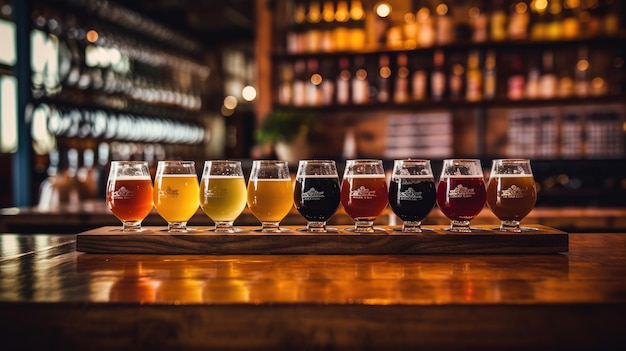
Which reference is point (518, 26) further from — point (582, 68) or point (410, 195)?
point (410, 195)

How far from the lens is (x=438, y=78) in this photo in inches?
193

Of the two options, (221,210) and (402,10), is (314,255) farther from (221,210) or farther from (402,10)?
(402,10)

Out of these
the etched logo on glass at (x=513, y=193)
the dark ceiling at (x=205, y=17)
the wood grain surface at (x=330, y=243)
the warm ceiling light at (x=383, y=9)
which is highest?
the dark ceiling at (x=205, y=17)

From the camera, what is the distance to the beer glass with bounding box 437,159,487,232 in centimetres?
133

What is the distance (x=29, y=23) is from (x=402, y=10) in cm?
321

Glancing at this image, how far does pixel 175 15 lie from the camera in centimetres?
859

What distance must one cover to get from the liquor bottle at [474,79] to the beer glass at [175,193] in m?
3.84

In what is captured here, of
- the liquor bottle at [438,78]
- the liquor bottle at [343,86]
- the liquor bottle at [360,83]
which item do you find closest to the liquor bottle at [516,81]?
the liquor bottle at [438,78]

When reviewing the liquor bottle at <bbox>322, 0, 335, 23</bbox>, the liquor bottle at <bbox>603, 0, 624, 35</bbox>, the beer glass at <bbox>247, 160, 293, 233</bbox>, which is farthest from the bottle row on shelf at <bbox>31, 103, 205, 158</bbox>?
the liquor bottle at <bbox>603, 0, 624, 35</bbox>

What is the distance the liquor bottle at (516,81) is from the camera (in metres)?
4.79

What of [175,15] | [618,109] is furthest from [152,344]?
[175,15]

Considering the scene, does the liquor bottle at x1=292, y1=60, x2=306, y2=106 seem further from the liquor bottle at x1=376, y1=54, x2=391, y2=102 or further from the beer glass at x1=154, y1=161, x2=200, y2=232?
the beer glass at x1=154, y1=161, x2=200, y2=232

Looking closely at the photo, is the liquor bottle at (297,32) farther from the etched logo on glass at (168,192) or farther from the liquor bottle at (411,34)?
the etched logo on glass at (168,192)

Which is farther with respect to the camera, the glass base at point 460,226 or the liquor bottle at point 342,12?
the liquor bottle at point 342,12
